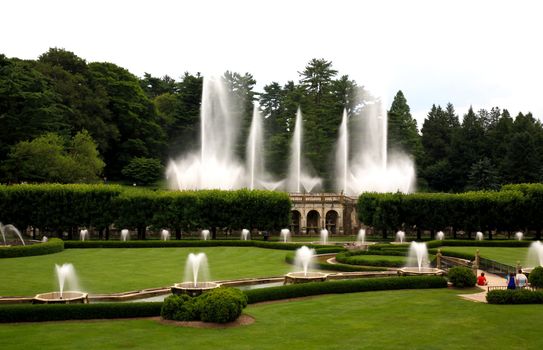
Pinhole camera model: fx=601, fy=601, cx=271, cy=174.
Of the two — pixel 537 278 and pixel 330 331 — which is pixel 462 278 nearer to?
pixel 537 278

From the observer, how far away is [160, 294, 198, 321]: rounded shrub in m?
21.9

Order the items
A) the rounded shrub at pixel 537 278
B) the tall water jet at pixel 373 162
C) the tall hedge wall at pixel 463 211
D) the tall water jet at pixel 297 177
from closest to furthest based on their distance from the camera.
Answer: the rounded shrub at pixel 537 278 < the tall hedge wall at pixel 463 211 < the tall water jet at pixel 373 162 < the tall water jet at pixel 297 177

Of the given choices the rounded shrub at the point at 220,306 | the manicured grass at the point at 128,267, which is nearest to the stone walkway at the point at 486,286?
the rounded shrub at the point at 220,306

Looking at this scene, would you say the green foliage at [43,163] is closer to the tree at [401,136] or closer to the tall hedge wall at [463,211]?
the tall hedge wall at [463,211]

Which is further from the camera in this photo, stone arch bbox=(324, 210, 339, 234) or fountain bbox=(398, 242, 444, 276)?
stone arch bbox=(324, 210, 339, 234)

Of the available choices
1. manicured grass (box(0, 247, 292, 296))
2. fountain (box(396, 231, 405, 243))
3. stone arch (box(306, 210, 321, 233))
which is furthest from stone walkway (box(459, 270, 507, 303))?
stone arch (box(306, 210, 321, 233))

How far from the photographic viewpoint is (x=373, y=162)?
83.8 m

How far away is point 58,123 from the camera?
80.3 meters

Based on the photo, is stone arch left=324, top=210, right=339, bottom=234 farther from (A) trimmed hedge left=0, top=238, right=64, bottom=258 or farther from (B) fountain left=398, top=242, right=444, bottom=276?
(A) trimmed hedge left=0, top=238, right=64, bottom=258

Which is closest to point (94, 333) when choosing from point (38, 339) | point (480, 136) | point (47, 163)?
point (38, 339)

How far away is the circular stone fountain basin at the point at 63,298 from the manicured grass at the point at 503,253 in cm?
2914

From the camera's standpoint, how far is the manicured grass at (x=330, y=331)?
18531mm

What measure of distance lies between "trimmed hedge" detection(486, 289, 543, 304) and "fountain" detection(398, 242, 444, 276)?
6.93 metres

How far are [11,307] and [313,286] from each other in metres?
13.1
